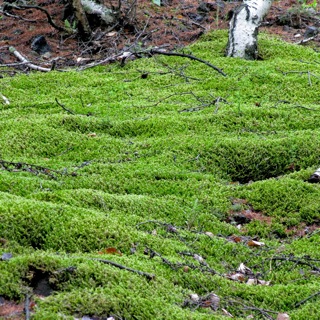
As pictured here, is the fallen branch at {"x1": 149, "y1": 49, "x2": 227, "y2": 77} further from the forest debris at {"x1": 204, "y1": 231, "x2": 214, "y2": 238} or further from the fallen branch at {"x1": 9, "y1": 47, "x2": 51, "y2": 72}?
the forest debris at {"x1": 204, "y1": 231, "x2": 214, "y2": 238}

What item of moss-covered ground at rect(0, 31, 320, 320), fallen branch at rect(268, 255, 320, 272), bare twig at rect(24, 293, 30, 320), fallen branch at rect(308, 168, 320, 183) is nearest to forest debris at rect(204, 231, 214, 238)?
moss-covered ground at rect(0, 31, 320, 320)

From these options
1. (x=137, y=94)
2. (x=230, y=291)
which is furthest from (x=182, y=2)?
(x=230, y=291)

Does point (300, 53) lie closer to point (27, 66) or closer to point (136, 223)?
point (27, 66)

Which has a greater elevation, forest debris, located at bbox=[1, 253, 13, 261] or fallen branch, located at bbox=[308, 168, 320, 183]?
forest debris, located at bbox=[1, 253, 13, 261]

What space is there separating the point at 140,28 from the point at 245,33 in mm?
3473

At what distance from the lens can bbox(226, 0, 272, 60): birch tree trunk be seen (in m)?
10.4

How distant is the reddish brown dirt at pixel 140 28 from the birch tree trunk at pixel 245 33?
1.69 m

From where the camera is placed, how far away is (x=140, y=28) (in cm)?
1310

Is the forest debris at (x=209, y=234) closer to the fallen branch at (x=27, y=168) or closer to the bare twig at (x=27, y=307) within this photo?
the fallen branch at (x=27, y=168)

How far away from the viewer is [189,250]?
15.6ft

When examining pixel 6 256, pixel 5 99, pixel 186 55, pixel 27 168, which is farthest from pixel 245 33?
pixel 6 256

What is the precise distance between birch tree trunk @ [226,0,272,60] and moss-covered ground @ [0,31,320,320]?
352mm

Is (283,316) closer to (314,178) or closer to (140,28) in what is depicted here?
(314,178)

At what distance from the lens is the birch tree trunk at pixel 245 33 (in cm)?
1042
